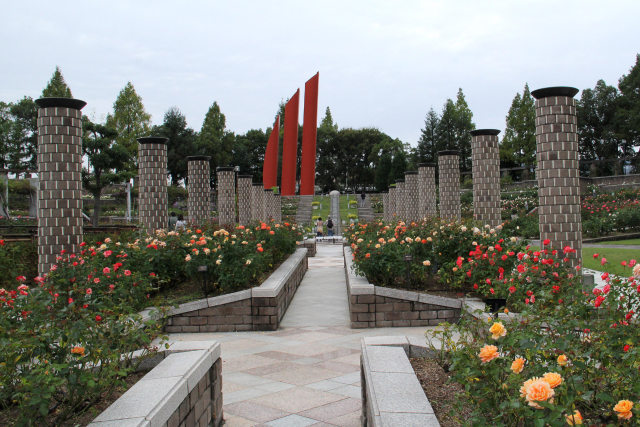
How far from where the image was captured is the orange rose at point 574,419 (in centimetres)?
177

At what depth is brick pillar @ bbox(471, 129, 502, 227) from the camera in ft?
30.4

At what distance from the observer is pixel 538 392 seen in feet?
5.86

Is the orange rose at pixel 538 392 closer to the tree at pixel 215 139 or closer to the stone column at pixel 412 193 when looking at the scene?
the stone column at pixel 412 193

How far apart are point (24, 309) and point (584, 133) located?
50.5m

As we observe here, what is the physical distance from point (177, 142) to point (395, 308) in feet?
143

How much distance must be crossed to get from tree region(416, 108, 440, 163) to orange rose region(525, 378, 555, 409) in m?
50.4

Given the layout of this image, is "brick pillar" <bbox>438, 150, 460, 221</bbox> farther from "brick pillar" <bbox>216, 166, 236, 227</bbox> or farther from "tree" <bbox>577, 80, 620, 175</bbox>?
"tree" <bbox>577, 80, 620, 175</bbox>

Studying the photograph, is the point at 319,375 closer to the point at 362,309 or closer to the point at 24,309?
the point at 362,309

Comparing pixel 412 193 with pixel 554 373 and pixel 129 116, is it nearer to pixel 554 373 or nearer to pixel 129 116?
pixel 554 373

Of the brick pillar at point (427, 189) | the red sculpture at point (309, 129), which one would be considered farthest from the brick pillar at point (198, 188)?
the brick pillar at point (427, 189)

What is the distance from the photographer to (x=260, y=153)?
5925 cm

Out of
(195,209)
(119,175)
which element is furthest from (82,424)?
(119,175)

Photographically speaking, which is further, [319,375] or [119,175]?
[119,175]

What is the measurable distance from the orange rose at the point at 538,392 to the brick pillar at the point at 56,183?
245 inches
